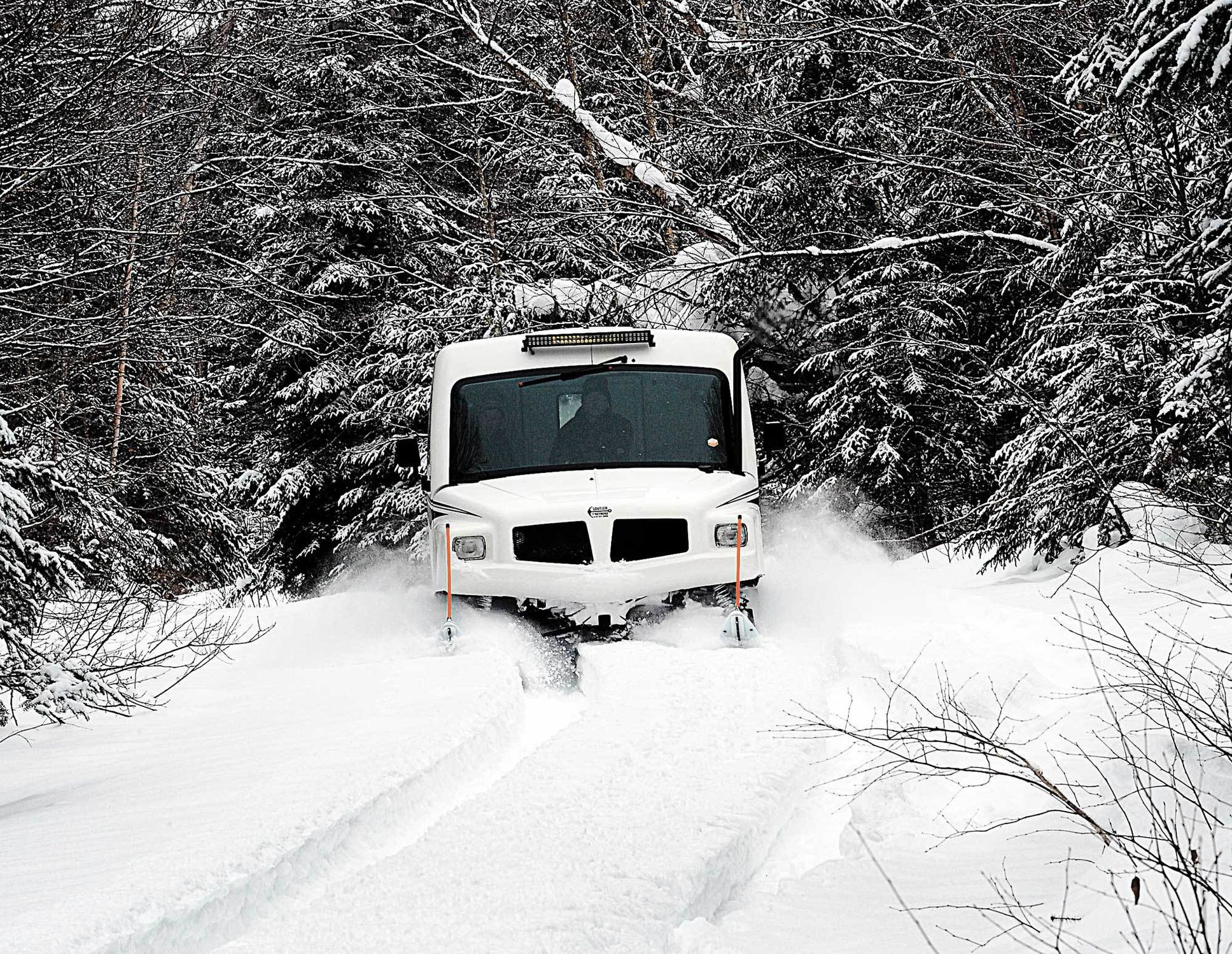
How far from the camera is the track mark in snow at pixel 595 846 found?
4.18 metres

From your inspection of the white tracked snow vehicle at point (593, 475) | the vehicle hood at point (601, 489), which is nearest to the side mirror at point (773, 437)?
the white tracked snow vehicle at point (593, 475)

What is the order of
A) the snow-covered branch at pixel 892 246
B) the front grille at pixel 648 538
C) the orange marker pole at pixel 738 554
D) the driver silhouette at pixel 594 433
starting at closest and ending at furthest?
the orange marker pole at pixel 738 554 → the front grille at pixel 648 538 → the driver silhouette at pixel 594 433 → the snow-covered branch at pixel 892 246

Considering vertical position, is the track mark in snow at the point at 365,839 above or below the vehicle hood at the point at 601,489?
below

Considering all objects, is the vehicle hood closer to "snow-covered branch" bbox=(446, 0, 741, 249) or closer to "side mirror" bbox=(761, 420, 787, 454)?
"side mirror" bbox=(761, 420, 787, 454)

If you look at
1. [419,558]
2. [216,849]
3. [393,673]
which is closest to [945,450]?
[419,558]

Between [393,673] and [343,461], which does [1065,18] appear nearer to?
[393,673]

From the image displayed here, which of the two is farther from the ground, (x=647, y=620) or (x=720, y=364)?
(x=720, y=364)

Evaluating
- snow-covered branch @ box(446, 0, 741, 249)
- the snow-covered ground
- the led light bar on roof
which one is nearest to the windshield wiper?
the led light bar on roof

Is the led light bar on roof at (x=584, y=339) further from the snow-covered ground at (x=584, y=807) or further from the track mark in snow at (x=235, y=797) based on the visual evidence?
the track mark in snow at (x=235, y=797)

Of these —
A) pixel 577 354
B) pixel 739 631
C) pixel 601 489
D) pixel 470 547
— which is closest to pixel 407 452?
pixel 470 547

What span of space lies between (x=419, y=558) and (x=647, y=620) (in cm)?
1021

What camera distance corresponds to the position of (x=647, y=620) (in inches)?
394

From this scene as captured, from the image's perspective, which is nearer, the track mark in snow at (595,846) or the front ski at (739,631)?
the track mark in snow at (595,846)

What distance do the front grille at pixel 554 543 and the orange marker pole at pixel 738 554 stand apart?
1.14 meters
